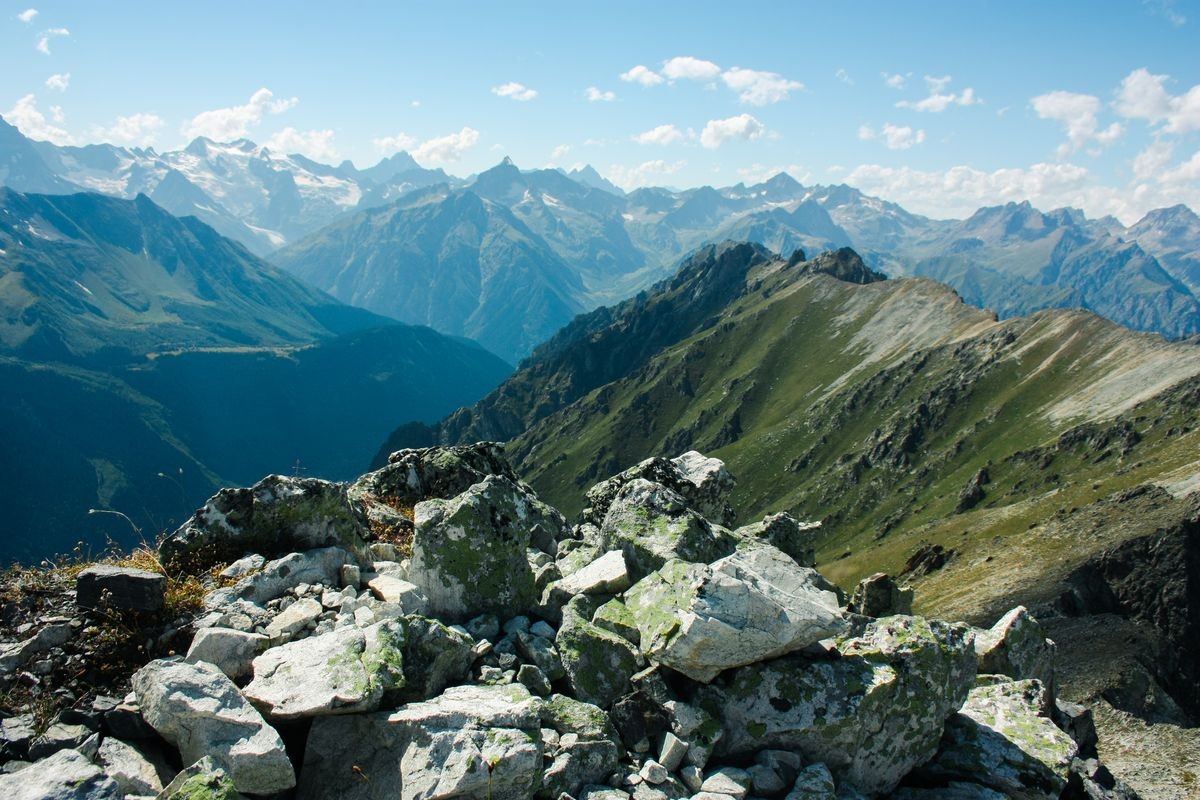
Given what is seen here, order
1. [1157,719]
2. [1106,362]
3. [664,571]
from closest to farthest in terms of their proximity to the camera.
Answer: [664,571] → [1157,719] → [1106,362]

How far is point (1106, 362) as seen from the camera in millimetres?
194875

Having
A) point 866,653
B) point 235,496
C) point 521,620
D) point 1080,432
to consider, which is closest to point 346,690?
point 521,620

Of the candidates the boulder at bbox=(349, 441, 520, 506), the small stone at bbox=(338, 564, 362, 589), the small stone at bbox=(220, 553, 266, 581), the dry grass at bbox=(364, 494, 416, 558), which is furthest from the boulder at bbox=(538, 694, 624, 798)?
the boulder at bbox=(349, 441, 520, 506)

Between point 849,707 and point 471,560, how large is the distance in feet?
23.4

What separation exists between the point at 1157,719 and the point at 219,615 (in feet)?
263

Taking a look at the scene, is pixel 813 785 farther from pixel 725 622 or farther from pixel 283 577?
pixel 283 577

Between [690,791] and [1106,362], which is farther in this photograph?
[1106,362]

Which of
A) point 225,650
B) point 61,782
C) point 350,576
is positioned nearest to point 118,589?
point 225,650

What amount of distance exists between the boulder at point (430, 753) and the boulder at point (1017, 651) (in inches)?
538

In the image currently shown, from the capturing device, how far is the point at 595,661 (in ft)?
40.0

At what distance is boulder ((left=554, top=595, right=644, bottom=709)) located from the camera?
11.9m

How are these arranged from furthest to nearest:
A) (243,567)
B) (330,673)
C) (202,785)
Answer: (243,567), (330,673), (202,785)

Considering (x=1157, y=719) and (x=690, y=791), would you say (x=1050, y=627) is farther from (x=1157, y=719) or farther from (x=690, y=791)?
(x=690, y=791)

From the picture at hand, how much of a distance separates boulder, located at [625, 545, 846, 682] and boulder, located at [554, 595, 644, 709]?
1.33 feet
